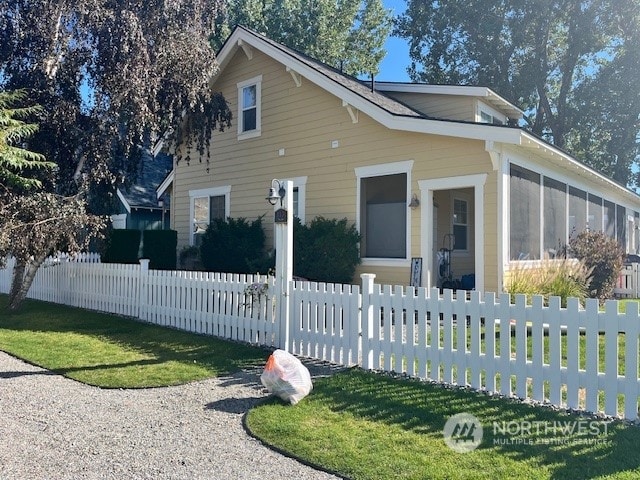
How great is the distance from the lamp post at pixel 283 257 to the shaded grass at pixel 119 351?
50cm

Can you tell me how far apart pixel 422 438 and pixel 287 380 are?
4.92 ft

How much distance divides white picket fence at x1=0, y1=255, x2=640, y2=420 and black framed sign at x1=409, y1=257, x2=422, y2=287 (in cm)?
369

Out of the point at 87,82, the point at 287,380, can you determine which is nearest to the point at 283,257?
the point at 287,380

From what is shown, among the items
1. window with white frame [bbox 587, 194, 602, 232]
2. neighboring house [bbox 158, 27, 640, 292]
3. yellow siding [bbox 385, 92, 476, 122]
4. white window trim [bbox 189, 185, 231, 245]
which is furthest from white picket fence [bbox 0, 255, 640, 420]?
window with white frame [bbox 587, 194, 602, 232]

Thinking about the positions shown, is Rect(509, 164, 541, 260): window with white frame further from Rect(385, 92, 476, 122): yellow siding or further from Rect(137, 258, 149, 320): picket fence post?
Rect(137, 258, 149, 320): picket fence post

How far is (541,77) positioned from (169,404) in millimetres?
28634

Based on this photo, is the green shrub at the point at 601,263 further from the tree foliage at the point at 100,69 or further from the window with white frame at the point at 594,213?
the tree foliage at the point at 100,69

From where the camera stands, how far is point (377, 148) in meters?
11.9

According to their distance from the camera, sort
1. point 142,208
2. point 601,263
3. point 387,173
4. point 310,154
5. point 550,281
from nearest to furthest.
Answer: point 550,281 < point 387,173 < point 601,263 < point 310,154 < point 142,208

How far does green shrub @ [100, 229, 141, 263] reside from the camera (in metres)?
14.6

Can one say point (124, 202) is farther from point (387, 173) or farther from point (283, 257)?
point (283, 257)

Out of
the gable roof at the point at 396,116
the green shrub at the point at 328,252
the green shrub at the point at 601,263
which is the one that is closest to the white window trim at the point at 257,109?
the gable roof at the point at 396,116

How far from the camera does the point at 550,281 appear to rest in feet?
33.2

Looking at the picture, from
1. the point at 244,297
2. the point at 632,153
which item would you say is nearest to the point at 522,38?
the point at 632,153
